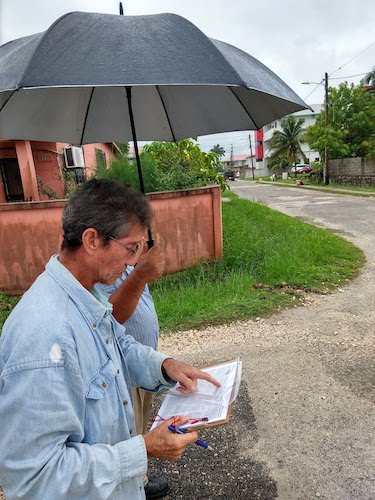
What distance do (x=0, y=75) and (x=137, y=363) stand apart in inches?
51.7

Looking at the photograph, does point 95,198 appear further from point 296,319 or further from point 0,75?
point 296,319

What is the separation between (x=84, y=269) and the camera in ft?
3.88

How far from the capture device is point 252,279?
5289 mm

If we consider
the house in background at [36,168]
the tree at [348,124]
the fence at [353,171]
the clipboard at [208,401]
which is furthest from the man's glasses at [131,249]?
the tree at [348,124]

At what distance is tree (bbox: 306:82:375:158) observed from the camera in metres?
23.4

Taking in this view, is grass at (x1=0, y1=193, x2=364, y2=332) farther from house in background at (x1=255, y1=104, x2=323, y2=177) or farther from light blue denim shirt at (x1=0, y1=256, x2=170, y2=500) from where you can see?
house in background at (x1=255, y1=104, x2=323, y2=177)

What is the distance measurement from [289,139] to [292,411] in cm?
4683

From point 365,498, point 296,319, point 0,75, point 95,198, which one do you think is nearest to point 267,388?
point 365,498

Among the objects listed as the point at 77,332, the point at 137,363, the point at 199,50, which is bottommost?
the point at 137,363

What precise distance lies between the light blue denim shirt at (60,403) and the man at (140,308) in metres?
0.57

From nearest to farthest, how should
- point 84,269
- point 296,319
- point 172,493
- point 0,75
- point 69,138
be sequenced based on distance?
point 84,269 < point 0,75 < point 172,493 < point 69,138 < point 296,319

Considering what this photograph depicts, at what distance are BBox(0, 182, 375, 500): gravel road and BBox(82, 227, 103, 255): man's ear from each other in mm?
1615

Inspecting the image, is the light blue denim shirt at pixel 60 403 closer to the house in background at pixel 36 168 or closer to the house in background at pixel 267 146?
the house in background at pixel 36 168

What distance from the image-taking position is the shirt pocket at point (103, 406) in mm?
1084
